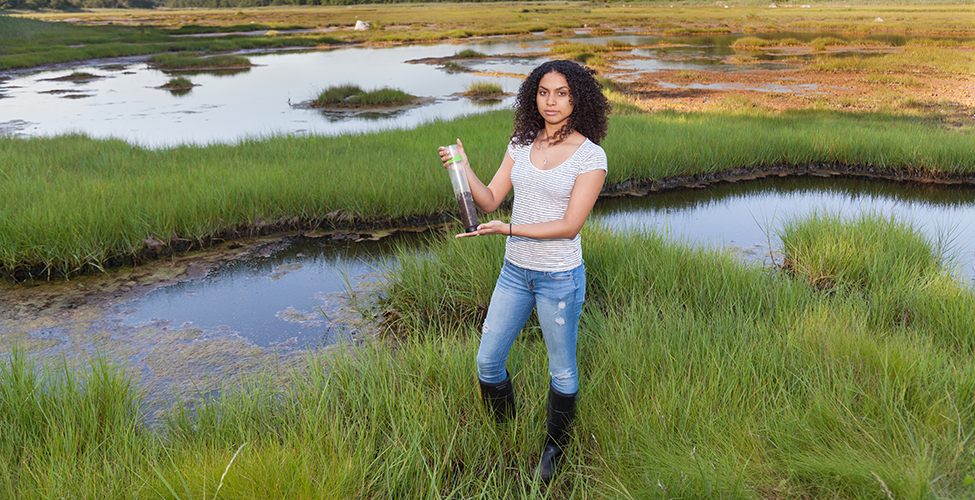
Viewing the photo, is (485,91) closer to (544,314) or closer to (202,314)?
(202,314)

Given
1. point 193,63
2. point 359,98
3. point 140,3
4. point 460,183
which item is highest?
point 140,3

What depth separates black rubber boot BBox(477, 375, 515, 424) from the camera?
2703mm

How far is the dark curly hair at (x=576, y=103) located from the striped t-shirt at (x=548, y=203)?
107mm

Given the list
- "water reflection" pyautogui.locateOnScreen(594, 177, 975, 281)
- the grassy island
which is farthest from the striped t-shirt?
the grassy island

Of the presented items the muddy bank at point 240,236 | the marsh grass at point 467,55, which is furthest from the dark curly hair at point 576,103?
the marsh grass at point 467,55

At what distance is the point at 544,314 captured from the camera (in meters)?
2.38

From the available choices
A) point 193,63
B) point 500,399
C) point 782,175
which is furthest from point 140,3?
point 500,399

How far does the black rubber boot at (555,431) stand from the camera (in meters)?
2.58

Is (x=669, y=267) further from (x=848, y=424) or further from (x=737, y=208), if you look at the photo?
(x=737, y=208)

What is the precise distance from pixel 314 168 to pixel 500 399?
20.0ft

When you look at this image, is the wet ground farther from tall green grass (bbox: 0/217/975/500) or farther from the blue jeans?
the blue jeans

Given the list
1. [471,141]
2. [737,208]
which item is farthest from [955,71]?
[471,141]

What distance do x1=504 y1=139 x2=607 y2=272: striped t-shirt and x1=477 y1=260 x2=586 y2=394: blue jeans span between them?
47 mm

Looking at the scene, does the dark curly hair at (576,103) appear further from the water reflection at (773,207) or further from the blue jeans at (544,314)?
the water reflection at (773,207)
